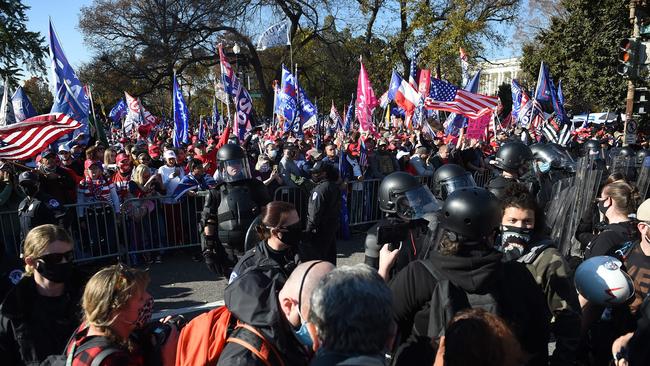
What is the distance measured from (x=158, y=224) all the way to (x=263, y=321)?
630 cm

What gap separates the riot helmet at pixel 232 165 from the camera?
526 cm

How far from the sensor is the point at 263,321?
→ 2.04 m

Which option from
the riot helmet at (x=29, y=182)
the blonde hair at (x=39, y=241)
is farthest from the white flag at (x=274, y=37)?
the blonde hair at (x=39, y=241)

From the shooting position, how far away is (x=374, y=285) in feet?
5.82

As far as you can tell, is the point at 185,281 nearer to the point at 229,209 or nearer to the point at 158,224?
the point at 158,224

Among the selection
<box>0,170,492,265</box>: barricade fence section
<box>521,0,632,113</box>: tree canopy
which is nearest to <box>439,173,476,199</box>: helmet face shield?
<box>0,170,492,265</box>: barricade fence section

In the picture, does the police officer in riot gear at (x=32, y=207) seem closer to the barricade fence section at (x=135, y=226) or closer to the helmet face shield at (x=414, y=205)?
the barricade fence section at (x=135, y=226)

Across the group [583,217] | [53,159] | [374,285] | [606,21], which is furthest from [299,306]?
[606,21]

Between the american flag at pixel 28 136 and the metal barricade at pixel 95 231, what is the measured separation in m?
1.21

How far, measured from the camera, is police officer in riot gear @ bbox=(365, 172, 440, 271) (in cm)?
300

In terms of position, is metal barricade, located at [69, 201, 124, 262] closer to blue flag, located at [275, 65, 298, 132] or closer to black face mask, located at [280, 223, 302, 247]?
black face mask, located at [280, 223, 302, 247]

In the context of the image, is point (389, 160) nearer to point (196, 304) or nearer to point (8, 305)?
point (196, 304)

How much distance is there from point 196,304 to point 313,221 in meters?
1.80

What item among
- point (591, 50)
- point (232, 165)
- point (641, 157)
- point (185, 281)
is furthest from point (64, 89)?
point (591, 50)
